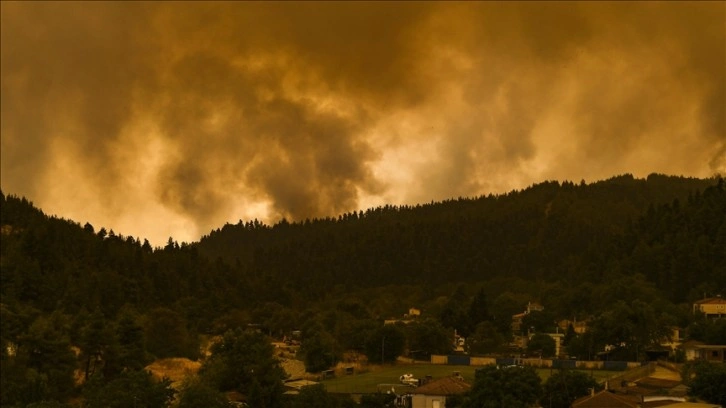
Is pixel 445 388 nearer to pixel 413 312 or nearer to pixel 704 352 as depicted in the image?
pixel 704 352

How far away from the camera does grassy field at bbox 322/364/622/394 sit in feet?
206

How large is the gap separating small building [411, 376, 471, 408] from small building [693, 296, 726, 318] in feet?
151

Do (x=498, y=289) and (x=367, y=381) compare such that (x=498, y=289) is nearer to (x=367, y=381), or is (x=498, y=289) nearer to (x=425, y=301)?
(x=425, y=301)

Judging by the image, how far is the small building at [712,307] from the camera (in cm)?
9319

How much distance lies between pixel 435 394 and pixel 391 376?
58.8 feet

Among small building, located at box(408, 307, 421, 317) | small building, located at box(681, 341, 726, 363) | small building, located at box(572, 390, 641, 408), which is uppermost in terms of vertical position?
small building, located at box(408, 307, 421, 317)

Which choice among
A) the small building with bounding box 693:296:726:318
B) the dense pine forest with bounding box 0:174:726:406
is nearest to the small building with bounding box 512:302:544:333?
the dense pine forest with bounding box 0:174:726:406

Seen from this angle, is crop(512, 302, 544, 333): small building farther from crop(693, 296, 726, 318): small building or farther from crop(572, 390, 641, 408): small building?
crop(572, 390, 641, 408): small building

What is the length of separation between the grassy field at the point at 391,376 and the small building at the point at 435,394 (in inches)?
242

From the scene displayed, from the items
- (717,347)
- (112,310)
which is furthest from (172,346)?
(717,347)

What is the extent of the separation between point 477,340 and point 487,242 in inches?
4307

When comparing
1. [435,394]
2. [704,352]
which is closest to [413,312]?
[704,352]

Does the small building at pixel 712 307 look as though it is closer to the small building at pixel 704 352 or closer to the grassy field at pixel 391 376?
the small building at pixel 704 352

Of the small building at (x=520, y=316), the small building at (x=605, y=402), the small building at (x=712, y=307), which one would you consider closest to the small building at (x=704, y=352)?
the small building at (x=712, y=307)
